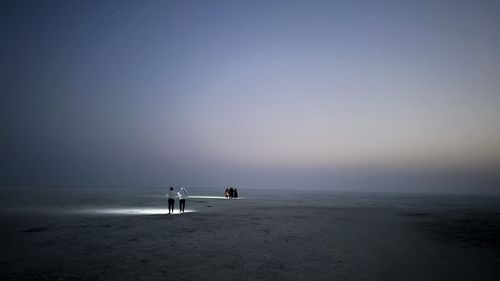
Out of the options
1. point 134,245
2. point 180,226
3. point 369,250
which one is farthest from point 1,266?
point 369,250

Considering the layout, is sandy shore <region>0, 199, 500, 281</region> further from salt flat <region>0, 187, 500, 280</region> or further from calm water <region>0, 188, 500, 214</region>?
calm water <region>0, 188, 500, 214</region>

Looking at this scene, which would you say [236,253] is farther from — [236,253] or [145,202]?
[145,202]

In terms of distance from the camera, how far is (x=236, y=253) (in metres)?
11.6

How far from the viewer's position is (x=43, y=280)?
315 inches

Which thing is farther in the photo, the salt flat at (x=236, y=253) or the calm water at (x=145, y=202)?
the calm water at (x=145, y=202)

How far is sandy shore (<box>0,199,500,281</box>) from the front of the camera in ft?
29.7

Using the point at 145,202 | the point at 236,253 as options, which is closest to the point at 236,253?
the point at 236,253

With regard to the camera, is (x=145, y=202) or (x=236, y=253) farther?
(x=145, y=202)

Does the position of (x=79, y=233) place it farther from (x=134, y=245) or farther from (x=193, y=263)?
(x=193, y=263)

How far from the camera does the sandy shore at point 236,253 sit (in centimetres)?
906

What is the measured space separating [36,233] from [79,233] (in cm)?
173

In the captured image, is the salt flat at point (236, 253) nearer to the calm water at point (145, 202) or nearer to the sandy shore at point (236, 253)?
the sandy shore at point (236, 253)

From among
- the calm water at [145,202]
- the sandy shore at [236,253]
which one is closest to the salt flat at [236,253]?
the sandy shore at [236,253]

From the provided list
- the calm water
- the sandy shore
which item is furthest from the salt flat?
the calm water
